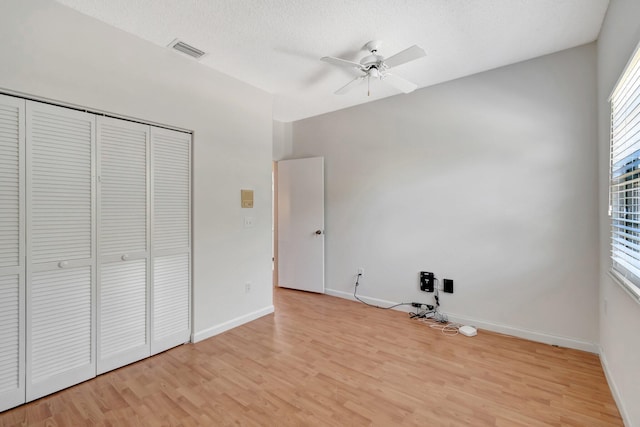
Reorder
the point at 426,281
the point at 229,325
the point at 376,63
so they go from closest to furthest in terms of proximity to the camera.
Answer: the point at 376,63 → the point at 229,325 → the point at 426,281

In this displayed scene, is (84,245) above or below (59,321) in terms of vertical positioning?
above

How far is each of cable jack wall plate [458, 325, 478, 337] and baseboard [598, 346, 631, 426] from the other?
3.06 ft

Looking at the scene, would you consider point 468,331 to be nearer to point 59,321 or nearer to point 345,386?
point 345,386

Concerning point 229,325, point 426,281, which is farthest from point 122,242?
point 426,281

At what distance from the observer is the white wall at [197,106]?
1.92 metres

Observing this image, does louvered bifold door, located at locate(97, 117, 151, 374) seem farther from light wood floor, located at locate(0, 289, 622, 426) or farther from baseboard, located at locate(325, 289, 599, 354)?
baseboard, located at locate(325, 289, 599, 354)

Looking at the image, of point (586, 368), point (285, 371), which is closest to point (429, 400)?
point (285, 371)

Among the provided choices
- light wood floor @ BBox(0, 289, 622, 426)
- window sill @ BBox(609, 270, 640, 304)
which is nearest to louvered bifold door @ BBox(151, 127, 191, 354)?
light wood floor @ BBox(0, 289, 622, 426)

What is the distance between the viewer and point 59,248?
2.04 m

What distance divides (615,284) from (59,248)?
3841 mm

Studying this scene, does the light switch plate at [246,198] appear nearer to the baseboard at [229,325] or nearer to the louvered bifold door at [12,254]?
the baseboard at [229,325]

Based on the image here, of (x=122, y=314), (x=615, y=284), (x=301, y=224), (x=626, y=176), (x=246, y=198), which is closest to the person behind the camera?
(x=626, y=176)

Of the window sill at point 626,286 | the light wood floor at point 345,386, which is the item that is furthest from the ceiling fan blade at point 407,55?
the light wood floor at point 345,386

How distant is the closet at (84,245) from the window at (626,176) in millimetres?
3240
